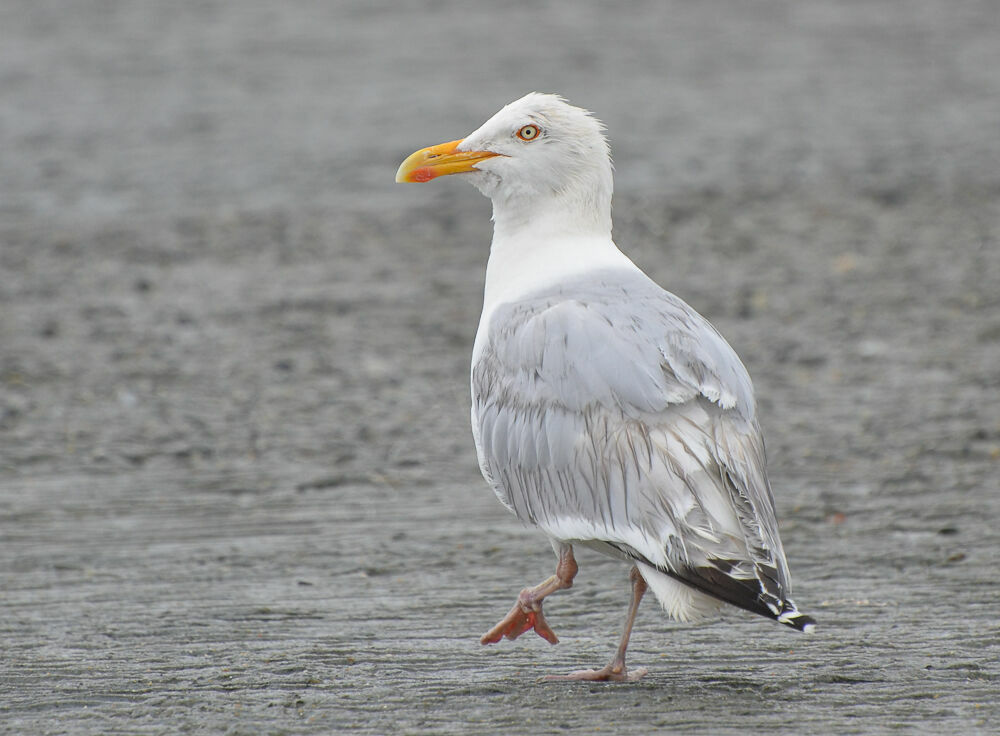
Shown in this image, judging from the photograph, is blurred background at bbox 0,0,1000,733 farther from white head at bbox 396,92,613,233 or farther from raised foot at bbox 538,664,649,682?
white head at bbox 396,92,613,233

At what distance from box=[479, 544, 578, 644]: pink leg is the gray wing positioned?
6.3 inches

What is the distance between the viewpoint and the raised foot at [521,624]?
5.07m

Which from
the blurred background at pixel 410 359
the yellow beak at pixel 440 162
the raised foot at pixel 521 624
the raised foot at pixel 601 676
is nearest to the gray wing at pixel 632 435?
the raised foot at pixel 521 624

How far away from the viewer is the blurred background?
5.14 m

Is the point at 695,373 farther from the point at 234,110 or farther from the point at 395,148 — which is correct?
the point at 234,110

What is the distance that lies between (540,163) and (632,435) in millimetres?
1441

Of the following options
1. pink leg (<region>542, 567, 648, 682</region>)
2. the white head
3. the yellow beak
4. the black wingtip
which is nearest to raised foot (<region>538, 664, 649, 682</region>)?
pink leg (<region>542, 567, 648, 682</region>)

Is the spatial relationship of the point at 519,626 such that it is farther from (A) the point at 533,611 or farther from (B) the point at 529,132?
(B) the point at 529,132

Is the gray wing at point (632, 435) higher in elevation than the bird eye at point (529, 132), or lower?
lower

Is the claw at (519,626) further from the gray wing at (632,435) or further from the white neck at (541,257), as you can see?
the white neck at (541,257)

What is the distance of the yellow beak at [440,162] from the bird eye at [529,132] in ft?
0.40

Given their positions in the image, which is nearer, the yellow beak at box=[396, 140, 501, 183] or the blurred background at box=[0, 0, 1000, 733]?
the blurred background at box=[0, 0, 1000, 733]

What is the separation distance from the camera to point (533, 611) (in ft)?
16.6

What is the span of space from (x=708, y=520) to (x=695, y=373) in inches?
21.2
